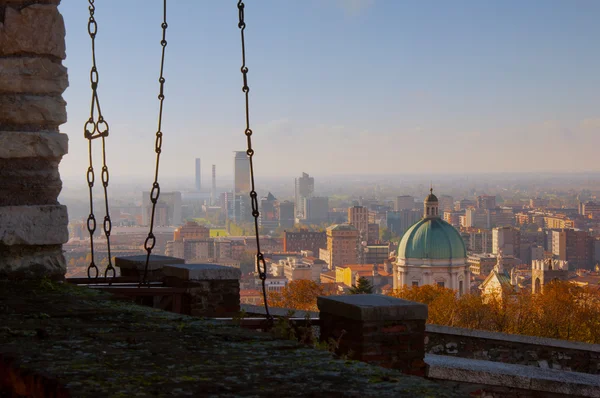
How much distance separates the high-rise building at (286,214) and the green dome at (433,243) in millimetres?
82965

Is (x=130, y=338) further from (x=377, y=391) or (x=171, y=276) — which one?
(x=171, y=276)

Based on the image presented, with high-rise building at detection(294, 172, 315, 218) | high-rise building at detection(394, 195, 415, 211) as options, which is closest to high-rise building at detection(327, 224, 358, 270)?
high-rise building at detection(394, 195, 415, 211)

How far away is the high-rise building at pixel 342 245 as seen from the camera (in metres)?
97.6

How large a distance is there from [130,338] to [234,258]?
8315cm

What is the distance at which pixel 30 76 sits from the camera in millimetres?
4273

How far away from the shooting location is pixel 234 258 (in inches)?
3366

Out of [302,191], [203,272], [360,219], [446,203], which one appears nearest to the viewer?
[203,272]

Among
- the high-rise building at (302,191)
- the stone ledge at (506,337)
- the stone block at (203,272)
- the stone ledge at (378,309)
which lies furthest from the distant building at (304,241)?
the stone ledge at (378,309)

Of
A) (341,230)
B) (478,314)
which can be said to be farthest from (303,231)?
(478,314)

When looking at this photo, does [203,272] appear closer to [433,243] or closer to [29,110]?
[29,110]

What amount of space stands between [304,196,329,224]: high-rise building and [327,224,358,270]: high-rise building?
131 feet

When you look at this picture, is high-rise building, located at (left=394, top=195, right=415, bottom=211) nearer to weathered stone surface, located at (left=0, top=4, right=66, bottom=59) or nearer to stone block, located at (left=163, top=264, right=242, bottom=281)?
stone block, located at (left=163, top=264, right=242, bottom=281)

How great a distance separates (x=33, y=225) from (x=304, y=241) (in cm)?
10563

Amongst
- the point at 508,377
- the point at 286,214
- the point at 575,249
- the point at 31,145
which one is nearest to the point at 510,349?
the point at 508,377
